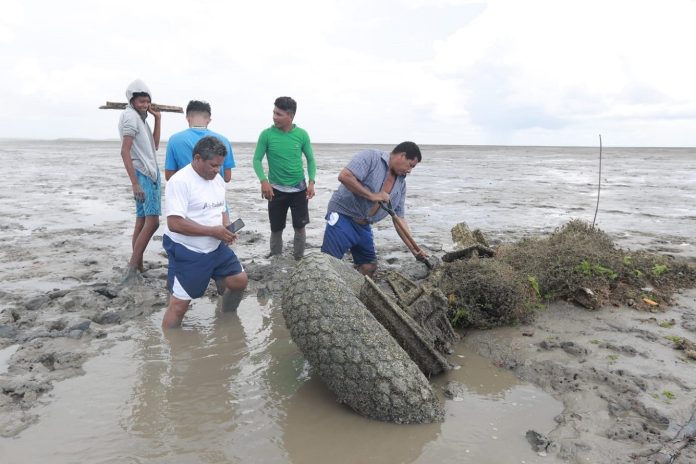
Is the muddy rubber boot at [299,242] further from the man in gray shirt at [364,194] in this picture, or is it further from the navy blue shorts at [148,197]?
the navy blue shorts at [148,197]

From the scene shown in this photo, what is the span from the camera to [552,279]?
539 cm

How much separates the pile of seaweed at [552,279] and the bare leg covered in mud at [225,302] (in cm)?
204

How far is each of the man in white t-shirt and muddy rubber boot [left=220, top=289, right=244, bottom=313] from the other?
356 millimetres

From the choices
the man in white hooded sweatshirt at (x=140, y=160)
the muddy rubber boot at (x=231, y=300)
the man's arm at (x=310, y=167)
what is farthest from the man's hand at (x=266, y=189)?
the muddy rubber boot at (x=231, y=300)

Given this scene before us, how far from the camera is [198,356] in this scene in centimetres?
431

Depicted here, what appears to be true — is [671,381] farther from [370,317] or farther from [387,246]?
[387,246]

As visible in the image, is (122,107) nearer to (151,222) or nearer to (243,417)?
(151,222)

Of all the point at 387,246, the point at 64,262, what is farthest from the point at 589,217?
the point at 64,262

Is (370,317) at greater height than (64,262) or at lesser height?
greater

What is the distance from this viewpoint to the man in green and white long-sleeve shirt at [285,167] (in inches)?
266

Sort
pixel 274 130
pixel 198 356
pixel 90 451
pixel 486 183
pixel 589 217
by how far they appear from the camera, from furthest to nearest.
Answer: pixel 486 183 < pixel 589 217 < pixel 274 130 < pixel 198 356 < pixel 90 451

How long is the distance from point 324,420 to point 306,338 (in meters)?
0.55

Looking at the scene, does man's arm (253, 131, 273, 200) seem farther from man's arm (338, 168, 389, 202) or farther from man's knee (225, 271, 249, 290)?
man's knee (225, 271, 249, 290)

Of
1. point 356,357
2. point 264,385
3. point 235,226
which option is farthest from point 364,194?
point 356,357
